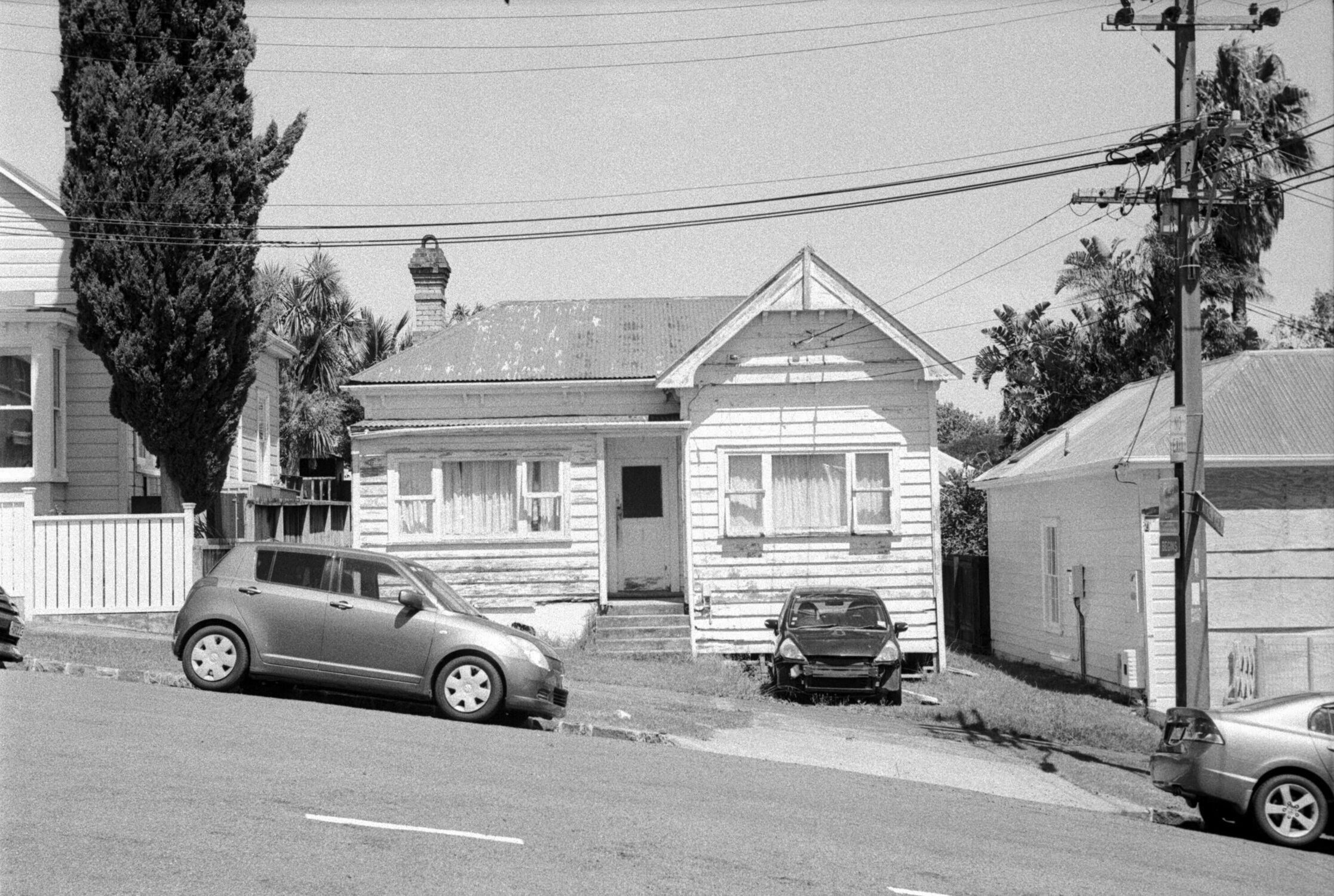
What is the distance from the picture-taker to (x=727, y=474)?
910 inches

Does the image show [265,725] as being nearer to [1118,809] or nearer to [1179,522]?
[1118,809]

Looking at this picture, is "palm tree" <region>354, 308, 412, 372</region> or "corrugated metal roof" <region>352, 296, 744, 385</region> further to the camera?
"palm tree" <region>354, 308, 412, 372</region>

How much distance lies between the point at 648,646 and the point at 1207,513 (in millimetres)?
10129

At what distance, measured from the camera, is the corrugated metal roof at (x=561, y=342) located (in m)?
23.8

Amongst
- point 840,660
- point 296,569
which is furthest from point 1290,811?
point 296,569

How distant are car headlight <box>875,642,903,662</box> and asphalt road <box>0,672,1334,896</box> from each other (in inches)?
224

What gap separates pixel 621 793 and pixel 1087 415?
18521 mm

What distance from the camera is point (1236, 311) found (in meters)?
31.8

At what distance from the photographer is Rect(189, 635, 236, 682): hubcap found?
14.0m

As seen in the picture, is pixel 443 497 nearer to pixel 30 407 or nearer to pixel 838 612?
pixel 30 407

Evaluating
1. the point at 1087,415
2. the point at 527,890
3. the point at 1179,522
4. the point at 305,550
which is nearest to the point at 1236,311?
the point at 1087,415

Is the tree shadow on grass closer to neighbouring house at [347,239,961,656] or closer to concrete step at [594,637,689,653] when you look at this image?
neighbouring house at [347,239,961,656]

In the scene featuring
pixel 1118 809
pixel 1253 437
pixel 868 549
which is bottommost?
pixel 1118 809

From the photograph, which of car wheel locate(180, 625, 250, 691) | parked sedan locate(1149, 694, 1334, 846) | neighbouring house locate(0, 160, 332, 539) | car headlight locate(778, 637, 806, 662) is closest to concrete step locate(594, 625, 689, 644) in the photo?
car headlight locate(778, 637, 806, 662)
